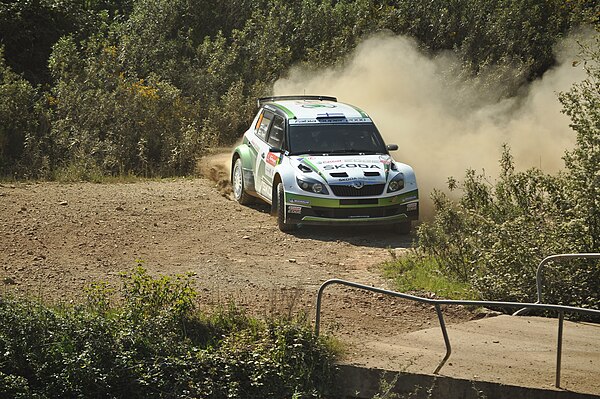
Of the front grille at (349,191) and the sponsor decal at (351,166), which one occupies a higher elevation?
the sponsor decal at (351,166)

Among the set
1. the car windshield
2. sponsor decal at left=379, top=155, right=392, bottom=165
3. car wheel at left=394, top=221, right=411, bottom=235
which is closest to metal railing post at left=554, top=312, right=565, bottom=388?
car wheel at left=394, top=221, right=411, bottom=235

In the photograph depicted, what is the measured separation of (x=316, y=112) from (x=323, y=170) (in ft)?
5.93

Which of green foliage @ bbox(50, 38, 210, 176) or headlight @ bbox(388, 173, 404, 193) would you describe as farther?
green foliage @ bbox(50, 38, 210, 176)

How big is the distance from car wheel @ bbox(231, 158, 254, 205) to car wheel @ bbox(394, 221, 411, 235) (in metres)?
3.10

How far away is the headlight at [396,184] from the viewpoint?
1658cm

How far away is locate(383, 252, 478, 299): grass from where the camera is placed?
12.8 m

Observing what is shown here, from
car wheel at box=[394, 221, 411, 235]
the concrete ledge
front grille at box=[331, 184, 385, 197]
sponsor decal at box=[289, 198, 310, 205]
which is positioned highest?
front grille at box=[331, 184, 385, 197]

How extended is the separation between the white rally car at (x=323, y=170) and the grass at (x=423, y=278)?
1.71 m

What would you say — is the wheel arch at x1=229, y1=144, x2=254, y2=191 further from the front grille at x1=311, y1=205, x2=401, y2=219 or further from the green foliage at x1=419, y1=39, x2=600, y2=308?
the green foliage at x1=419, y1=39, x2=600, y2=308

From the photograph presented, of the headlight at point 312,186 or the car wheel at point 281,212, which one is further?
the car wheel at point 281,212

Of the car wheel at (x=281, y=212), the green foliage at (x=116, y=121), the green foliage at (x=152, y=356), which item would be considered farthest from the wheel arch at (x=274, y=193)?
the green foliage at (x=152, y=356)

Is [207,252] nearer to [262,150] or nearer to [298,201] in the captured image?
[298,201]

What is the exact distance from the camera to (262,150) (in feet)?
59.7

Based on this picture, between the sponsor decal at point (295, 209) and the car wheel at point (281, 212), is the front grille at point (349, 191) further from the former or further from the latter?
the car wheel at point (281, 212)
